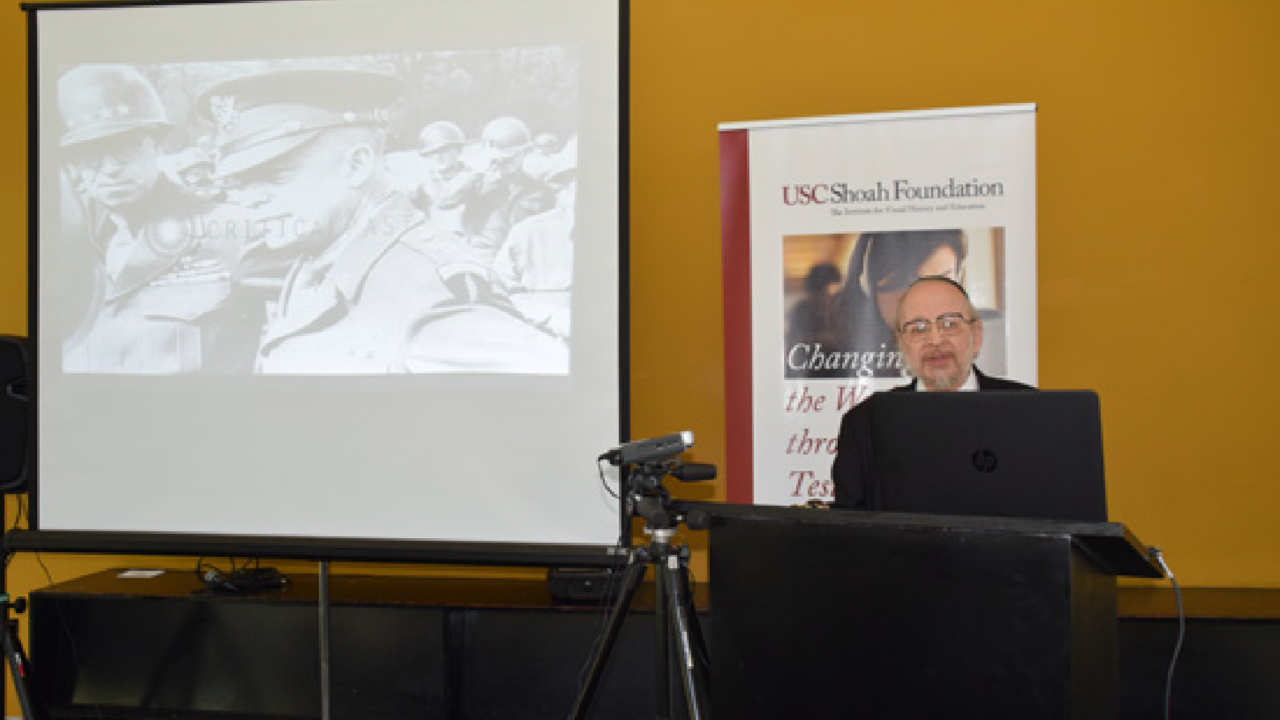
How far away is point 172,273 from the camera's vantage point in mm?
3129

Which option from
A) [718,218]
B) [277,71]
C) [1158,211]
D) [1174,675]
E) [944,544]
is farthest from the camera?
[718,218]

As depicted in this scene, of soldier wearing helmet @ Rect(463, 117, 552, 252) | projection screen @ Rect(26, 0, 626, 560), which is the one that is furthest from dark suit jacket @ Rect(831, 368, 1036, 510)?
soldier wearing helmet @ Rect(463, 117, 552, 252)

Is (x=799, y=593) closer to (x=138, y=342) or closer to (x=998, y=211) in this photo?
(x=998, y=211)

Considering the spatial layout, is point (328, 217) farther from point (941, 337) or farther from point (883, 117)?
point (941, 337)

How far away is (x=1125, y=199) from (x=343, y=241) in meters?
2.41

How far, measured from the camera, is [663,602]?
2.30 m

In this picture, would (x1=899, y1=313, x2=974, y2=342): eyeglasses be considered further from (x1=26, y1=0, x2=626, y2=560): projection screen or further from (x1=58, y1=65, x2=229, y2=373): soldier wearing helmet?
(x1=58, y1=65, x2=229, y2=373): soldier wearing helmet

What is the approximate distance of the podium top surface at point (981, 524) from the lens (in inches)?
53.3

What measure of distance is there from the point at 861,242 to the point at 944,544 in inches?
78.7

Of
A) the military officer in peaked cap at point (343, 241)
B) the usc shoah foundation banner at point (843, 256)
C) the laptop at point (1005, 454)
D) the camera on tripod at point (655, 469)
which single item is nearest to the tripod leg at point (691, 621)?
the camera on tripod at point (655, 469)

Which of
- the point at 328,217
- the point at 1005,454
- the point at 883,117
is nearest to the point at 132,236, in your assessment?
the point at 328,217

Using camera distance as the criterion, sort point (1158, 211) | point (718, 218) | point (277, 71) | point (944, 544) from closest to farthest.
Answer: point (944, 544) → point (277, 71) → point (1158, 211) → point (718, 218)

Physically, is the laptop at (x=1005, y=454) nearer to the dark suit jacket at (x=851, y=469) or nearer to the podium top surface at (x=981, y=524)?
the podium top surface at (x=981, y=524)

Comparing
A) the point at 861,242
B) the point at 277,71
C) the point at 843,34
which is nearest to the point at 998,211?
the point at 861,242
